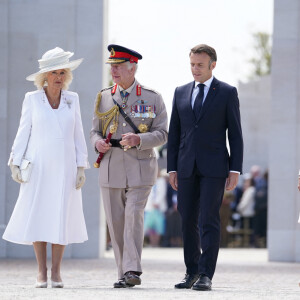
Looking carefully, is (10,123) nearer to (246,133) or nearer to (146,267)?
(146,267)

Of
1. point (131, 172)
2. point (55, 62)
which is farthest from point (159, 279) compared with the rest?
point (55, 62)

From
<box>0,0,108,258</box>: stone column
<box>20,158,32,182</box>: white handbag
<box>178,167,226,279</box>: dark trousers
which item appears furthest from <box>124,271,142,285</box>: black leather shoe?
<box>0,0,108,258</box>: stone column

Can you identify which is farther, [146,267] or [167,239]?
[167,239]

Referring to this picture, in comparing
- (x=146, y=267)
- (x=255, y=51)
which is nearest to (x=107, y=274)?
(x=146, y=267)

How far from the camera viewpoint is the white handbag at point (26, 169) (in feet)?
30.3

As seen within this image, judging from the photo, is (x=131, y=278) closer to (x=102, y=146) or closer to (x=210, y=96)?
(x=102, y=146)

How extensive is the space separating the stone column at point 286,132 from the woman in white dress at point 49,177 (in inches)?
212

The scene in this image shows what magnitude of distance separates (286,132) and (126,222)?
547cm

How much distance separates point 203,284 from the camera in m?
8.87

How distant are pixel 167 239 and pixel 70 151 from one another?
1160 cm

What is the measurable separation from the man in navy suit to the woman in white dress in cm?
92

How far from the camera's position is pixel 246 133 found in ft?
116

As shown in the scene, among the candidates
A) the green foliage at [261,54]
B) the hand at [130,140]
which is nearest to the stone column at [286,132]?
the hand at [130,140]

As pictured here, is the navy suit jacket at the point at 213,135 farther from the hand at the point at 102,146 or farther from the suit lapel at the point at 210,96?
the hand at the point at 102,146
